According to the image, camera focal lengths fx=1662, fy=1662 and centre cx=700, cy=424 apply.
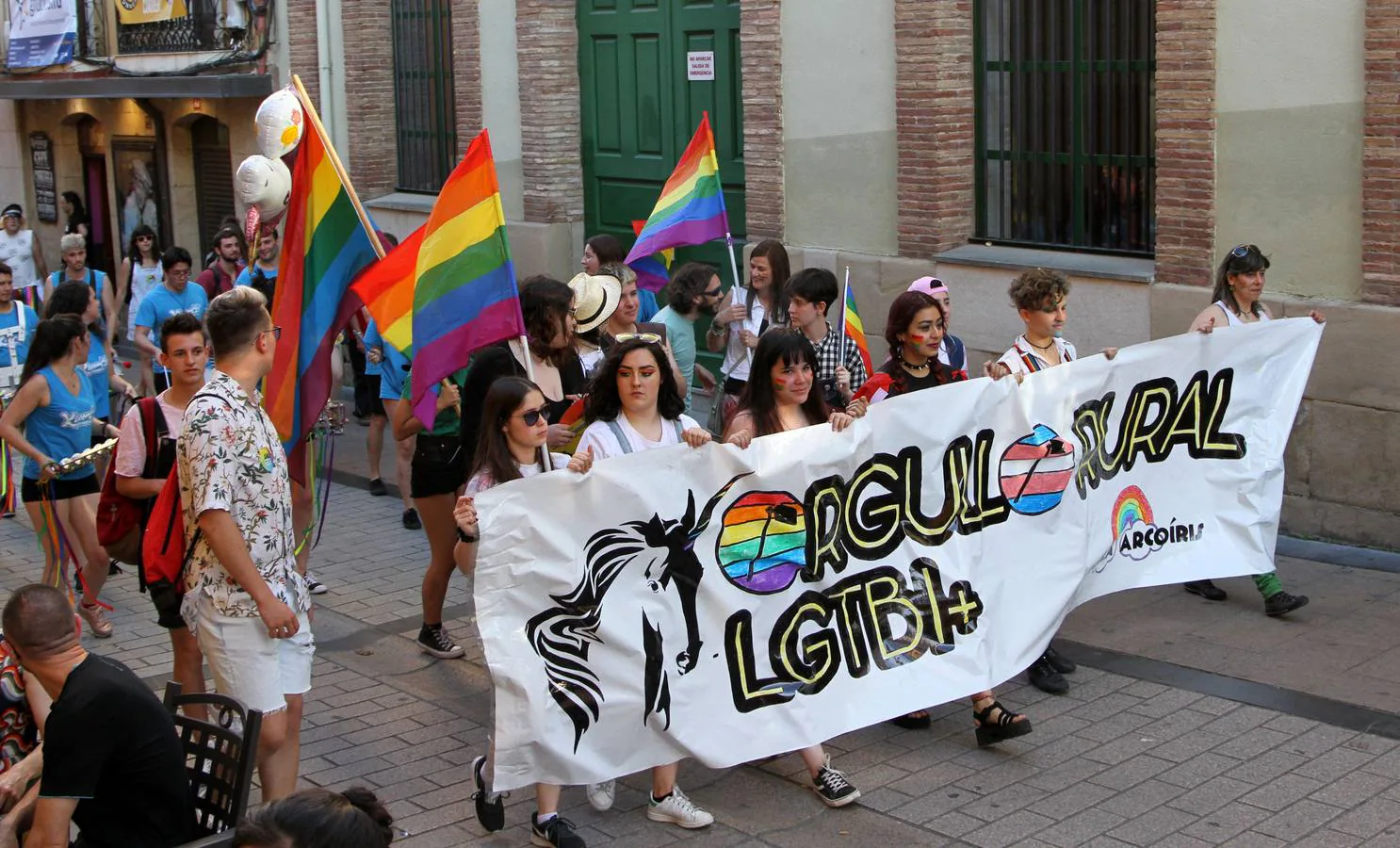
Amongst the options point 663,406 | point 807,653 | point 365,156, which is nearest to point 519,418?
point 663,406

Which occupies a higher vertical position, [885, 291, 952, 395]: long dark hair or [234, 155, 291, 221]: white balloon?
[234, 155, 291, 221]: white balloon

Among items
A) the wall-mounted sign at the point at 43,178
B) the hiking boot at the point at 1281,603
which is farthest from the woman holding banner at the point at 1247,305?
the wall-mounted sign at the point at 43,178

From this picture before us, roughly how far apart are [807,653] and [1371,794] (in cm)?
195

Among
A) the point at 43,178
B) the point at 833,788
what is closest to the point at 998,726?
the point at 833,788

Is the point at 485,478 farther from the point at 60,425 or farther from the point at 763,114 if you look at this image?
the point at 763,114

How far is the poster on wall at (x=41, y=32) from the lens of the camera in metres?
21.1

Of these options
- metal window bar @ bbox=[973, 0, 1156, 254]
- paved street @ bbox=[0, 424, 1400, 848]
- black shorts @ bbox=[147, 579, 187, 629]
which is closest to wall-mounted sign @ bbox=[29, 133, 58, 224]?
metal window bar @ bbox=[973, 0, 1156, 254]

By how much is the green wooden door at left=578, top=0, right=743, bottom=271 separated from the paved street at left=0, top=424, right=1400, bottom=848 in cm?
579

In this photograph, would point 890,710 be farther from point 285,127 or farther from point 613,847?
point 285,127

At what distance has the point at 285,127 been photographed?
7.71m

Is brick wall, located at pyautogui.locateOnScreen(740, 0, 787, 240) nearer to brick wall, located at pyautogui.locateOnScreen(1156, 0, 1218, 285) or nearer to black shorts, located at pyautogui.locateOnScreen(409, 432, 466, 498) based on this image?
brick wall, located at pyautogui.locateOnScreen(1156, 0, 1218, 285)

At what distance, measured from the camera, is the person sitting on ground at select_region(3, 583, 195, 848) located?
4086 mm

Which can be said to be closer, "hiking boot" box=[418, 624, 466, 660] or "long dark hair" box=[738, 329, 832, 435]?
"long dark hair" box=[738, 329, 832, 435]

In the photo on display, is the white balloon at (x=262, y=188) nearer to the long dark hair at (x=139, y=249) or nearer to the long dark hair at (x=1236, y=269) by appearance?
the long dark hair at (x=1236, y=269)
